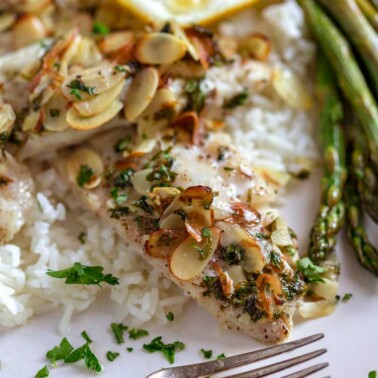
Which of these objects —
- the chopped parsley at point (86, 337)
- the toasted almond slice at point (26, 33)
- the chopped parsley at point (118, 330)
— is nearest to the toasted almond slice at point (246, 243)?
the chopped parsley at point (118, 330)

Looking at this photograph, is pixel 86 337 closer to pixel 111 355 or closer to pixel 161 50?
pixel 111 355

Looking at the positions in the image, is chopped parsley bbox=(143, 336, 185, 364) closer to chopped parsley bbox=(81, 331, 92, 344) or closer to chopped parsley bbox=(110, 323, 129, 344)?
chopped parsley bbox=(110, 323, 129, 344)

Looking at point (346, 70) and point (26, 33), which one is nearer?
point (346, 70)

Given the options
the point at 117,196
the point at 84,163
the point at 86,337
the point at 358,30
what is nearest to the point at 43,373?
the point at 86,337

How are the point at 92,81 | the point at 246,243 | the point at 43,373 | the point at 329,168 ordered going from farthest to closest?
the point at 329,168 < the point at 92,81 < the point at 246,243 < the point at 43,373

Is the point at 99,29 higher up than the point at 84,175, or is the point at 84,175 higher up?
the point at 99,29

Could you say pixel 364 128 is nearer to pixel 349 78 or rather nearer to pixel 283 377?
pixel 349 78
